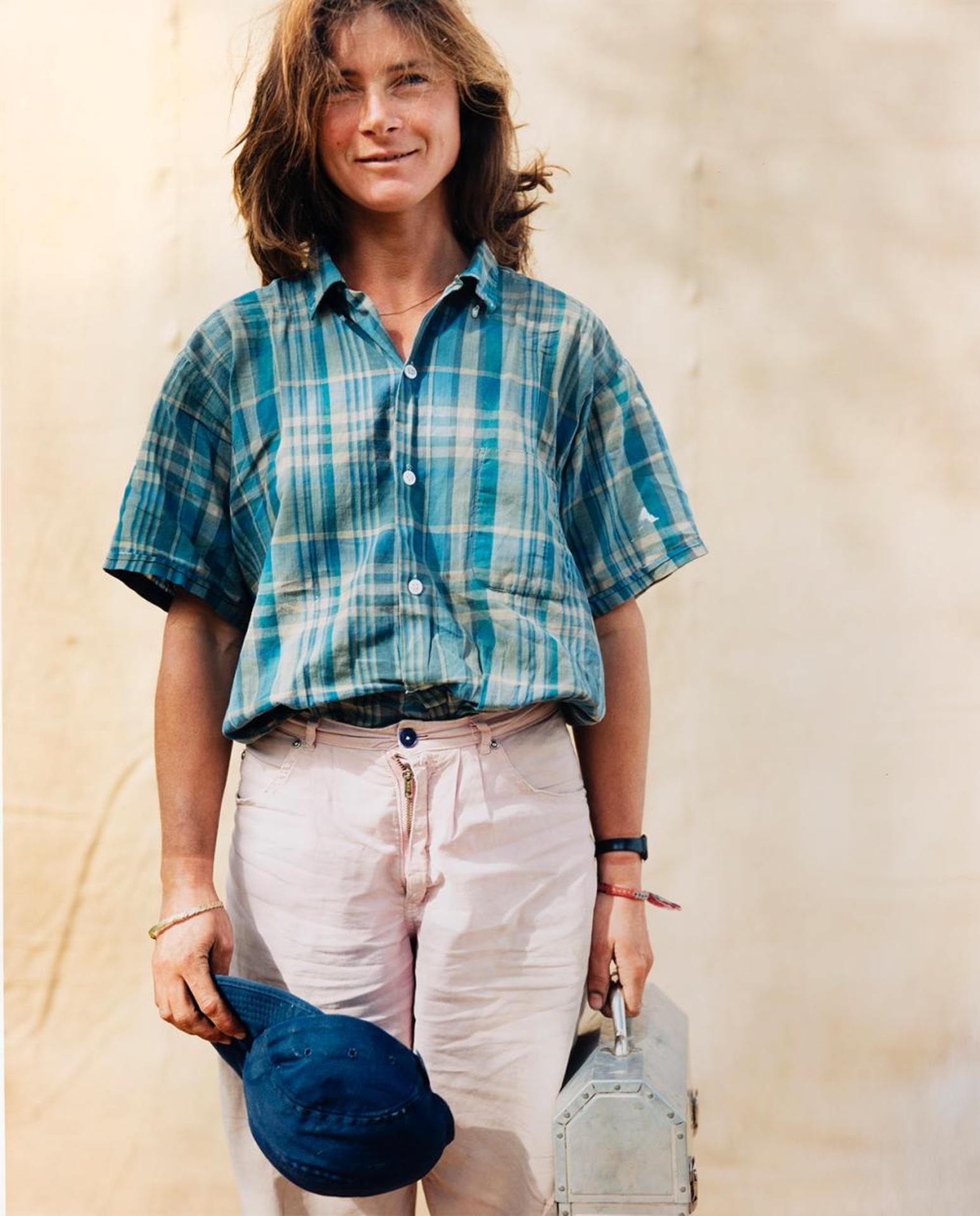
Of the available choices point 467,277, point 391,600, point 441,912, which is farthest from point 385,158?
point 441,912

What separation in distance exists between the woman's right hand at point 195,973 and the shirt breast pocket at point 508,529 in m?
0.44

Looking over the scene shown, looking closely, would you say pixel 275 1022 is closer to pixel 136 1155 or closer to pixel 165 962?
pixel 165 962

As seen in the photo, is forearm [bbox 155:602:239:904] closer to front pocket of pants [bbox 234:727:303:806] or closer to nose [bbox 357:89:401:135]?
front pocket of pants [bbox 234:727:303:806]

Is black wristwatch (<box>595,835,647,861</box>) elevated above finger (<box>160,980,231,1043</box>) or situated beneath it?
elevated above

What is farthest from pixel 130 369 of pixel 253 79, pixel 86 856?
pixel 86 856

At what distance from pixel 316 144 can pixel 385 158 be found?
0.27 feet

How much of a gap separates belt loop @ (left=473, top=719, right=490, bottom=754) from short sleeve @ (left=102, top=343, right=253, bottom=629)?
0.32m

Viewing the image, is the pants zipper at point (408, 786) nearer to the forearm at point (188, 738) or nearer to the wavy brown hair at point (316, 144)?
the forearm at point (188, 738)

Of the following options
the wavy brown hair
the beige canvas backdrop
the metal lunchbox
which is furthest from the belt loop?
the beige canvas backdrop

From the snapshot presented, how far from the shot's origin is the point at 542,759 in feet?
5.43

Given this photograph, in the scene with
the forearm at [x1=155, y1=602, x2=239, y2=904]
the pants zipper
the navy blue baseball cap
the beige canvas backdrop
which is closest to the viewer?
the navy blue baseball cap

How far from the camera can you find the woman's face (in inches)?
63.7

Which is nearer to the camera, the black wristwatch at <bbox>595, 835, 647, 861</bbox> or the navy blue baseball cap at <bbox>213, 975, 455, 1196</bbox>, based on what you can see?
the navy blue baseball cap at <bbox>213, 975, 455, 1196</bbox>

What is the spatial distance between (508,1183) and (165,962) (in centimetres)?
42
